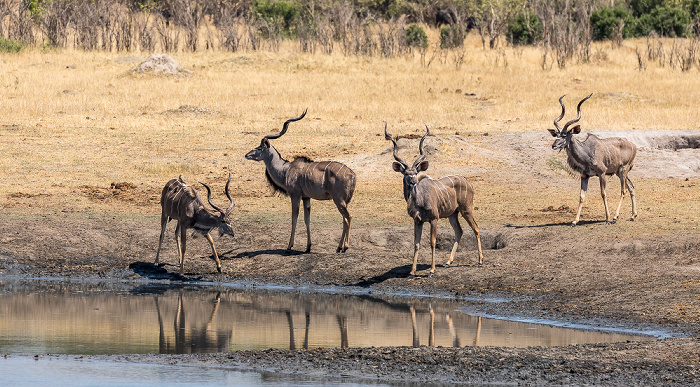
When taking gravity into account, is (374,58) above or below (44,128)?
above

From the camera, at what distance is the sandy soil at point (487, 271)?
27.7 ft

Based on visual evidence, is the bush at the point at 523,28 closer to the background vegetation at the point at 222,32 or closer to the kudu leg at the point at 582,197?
the background vegetation at the point at 222,32

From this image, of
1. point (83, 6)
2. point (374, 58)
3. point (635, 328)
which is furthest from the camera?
point (83, 6)

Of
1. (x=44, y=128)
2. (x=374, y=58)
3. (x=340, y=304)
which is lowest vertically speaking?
(x=340, y=304)

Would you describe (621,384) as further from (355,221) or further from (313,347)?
(355,221)

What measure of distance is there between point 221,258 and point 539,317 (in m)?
5.34

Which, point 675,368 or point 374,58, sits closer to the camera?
point 675,368

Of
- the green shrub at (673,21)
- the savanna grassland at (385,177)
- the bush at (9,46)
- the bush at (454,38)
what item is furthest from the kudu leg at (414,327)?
the green shrub at (673,21)

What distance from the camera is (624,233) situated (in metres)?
14.8

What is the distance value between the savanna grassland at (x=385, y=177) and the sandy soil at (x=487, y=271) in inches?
1.5

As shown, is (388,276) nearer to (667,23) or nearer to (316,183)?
(316,183)

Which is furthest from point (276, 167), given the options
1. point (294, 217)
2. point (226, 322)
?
point (226, 322)

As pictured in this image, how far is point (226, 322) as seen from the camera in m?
11.0

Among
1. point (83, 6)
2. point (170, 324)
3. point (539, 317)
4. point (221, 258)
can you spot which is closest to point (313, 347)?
point (170, 324)
